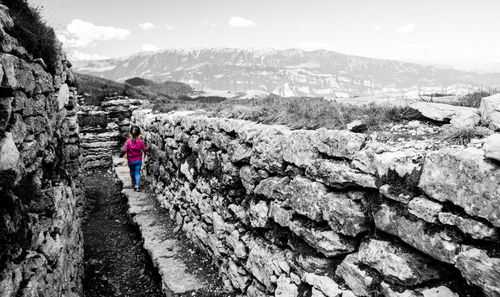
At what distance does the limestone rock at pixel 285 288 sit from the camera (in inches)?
170

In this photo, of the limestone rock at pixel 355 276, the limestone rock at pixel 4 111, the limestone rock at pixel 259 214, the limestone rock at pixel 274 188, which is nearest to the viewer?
the limestone rock at pixel 355 276

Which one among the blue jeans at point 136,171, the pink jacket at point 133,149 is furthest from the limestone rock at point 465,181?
the blue jeans at point 136,171

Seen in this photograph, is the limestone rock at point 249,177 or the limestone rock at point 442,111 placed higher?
the limestone rock at point 442,111

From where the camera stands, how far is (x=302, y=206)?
4242 mm

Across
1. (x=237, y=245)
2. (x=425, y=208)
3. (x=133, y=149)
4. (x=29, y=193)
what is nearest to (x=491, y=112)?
(x=425, y=208)

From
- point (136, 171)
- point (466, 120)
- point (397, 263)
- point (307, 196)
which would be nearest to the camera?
point (397, 263)

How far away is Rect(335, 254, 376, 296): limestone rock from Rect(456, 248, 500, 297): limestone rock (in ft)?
3.12

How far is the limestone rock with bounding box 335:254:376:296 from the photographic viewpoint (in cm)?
336

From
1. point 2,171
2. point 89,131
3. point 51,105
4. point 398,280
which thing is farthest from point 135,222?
point 89,131

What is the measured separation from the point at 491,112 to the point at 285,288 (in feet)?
10.3

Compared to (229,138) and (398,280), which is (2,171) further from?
(398,280)

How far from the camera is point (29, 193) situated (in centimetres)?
423

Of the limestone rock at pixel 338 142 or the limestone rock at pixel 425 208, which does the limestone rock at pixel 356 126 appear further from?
the limestone rock at pixel 425 208

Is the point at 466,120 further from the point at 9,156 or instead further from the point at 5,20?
the point at 5,20
